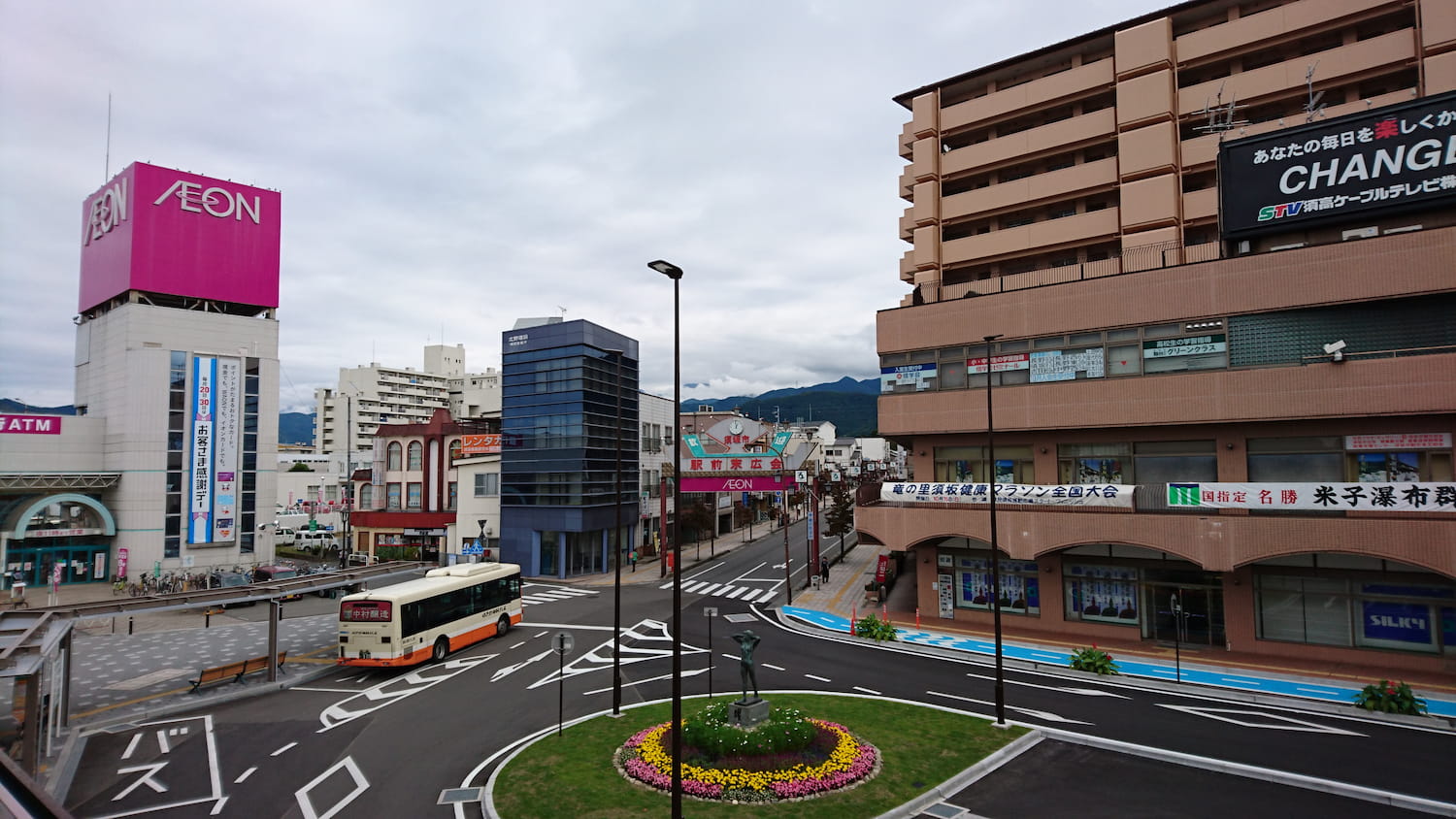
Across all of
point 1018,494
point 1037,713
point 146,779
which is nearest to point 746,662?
point 1037,713

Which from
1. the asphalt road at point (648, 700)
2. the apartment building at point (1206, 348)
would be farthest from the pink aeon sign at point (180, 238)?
the apartment building at point (1206, 348)

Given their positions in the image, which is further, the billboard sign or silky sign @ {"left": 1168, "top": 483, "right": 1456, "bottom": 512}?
the billboard sign

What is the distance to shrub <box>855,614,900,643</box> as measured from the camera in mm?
29078

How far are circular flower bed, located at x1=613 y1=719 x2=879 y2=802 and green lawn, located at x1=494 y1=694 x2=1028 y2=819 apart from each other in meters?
0.26

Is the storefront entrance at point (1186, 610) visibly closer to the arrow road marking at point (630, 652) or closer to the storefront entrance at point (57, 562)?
the arrow road marking at point (630, 652)

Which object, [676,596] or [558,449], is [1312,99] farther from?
[558,449]

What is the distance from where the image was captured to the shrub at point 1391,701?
19.2 m

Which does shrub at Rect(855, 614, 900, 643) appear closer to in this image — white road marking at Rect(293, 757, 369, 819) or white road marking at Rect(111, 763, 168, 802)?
white road marking at Rect(293, 757, 369, 819)

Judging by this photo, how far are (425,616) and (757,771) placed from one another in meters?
16.1

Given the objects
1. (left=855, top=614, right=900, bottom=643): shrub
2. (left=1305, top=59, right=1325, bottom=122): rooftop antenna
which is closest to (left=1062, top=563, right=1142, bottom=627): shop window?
(left=855, top=614, right=900, bottom=643): shrub

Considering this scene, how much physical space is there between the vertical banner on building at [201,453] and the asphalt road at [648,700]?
32.8 m

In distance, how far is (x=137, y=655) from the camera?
29.5 m

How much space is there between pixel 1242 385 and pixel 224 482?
60.4m

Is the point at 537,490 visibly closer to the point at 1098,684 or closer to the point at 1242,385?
the point at 1098,684
